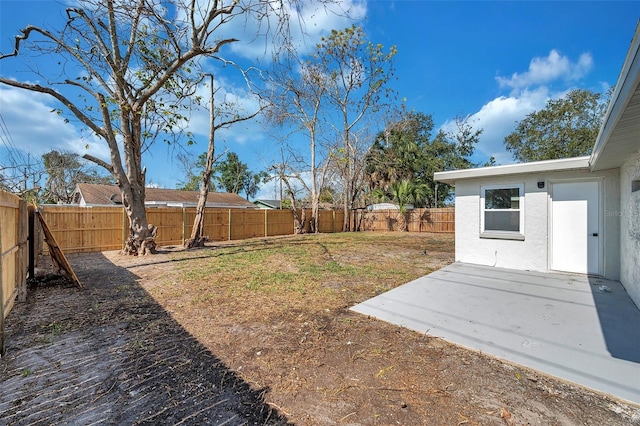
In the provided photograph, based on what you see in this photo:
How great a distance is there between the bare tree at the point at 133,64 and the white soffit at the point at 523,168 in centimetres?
542

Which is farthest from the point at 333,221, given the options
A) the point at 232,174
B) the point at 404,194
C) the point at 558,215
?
the point at 232,174


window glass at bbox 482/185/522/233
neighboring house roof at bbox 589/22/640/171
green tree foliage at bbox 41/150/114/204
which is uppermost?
green tree foliage at bbox 41/150/114/204

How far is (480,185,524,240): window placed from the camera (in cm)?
661

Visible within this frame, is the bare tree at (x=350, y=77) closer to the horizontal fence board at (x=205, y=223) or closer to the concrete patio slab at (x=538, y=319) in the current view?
the horizontal fence board at (x=205, y=223)

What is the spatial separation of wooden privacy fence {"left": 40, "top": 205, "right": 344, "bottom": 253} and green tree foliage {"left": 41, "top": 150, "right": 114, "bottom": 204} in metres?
9.76

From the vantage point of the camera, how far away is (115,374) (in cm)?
254

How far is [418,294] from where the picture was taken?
16.1ft

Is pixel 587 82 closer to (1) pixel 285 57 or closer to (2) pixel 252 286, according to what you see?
(1) pixel 285 57

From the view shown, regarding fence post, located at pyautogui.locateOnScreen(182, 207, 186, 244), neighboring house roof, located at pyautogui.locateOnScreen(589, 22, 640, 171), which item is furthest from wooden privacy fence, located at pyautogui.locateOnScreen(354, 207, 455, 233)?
neighboring house roof, located at pyautogui.locateOnScreen(589, 22, 640, 171)

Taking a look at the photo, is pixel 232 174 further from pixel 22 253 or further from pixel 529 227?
pixel 529 227

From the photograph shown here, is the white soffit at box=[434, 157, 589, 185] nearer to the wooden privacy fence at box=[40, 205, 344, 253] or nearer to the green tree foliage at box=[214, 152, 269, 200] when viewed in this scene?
the wooden privacy fence at box=[40, 205, 344, 253]

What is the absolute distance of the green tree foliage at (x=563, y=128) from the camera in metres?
17.2

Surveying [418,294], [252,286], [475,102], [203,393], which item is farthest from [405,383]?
[475,102]

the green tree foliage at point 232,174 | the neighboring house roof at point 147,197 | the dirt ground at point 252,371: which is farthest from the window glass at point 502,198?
the green tree foliage at point 232,174
